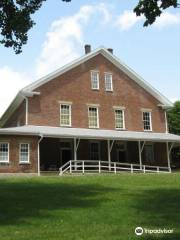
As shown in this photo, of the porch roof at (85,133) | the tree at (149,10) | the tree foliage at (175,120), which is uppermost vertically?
the tree foliage at (175,120)

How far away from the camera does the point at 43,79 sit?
38594mm

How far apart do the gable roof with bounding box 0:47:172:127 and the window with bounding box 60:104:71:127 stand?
260 centimetres

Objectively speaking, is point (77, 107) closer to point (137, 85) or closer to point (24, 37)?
point (137, 85)

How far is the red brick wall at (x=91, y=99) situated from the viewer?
3866 centimetres

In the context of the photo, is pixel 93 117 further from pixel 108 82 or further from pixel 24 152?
pixel 24 152

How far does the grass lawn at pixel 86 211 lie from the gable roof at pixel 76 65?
17.5 metres

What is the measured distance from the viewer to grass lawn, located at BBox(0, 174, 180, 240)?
37.6 feet

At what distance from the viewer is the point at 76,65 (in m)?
40.7

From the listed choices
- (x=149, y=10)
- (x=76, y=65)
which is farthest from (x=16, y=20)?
(x=76, y=65)

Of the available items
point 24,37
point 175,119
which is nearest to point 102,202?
point 24,37

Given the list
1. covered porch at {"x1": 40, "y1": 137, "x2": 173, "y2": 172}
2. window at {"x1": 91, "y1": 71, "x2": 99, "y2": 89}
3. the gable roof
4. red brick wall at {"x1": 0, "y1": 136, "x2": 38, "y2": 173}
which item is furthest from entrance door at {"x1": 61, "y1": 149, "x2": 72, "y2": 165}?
window at {"x1": 91, "y1": 71, "x2": 99, "y2": 89}

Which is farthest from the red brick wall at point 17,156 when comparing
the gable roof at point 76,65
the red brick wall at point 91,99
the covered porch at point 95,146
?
the gable roof at point 76,65

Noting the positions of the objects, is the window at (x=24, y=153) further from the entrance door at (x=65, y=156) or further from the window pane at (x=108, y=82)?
the window pane at (x=108, y=82)

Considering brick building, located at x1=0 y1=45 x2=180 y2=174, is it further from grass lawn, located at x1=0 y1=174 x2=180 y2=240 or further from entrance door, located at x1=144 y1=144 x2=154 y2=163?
grass lawn, located at x1=0 y1=174 x2=180 y2=240
